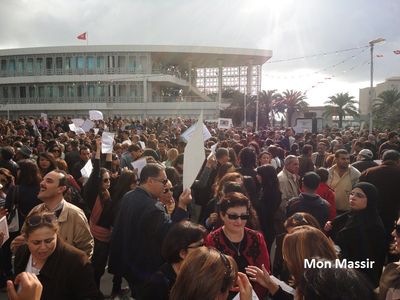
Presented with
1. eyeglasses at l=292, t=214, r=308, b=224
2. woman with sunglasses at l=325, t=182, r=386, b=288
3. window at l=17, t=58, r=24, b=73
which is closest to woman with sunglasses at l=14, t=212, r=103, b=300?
eyeglasses at l=292, t=214, r=308, b=224

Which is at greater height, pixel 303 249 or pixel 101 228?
pixel 303 249

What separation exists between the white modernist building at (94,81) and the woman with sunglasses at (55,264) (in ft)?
149

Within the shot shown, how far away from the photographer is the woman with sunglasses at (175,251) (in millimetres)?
2779

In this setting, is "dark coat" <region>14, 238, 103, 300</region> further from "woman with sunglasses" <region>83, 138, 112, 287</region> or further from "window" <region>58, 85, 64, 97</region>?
"window" <region>58, 85, 64, 97</region>

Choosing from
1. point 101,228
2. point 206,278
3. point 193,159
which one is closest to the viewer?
point 206,278

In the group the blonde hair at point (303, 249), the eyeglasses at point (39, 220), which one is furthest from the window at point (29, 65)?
the blonde hair at point (303, 249)

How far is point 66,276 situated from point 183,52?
49816 millimetres

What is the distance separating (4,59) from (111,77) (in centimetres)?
1509

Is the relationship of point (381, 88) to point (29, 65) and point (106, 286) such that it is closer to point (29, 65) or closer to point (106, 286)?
point (29, 65)

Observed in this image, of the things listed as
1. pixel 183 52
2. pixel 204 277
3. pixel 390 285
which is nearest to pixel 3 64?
pixel 183 52

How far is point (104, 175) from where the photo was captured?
5.48m

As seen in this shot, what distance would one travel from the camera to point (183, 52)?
50.8 m

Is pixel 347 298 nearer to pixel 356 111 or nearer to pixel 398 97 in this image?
pixel 398 97

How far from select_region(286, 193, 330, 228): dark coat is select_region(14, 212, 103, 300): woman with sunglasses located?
8.41ft
